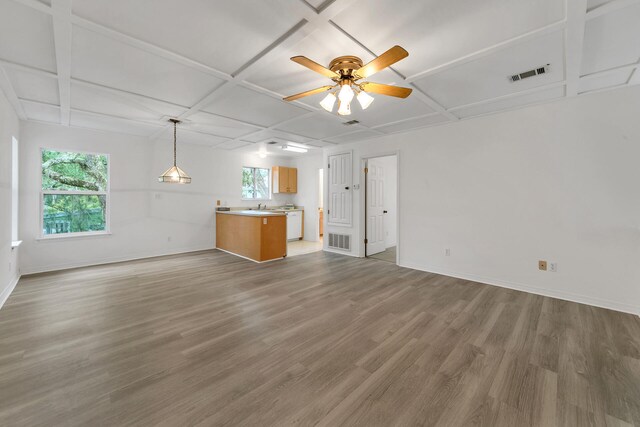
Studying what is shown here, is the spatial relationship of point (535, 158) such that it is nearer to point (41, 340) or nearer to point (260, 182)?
point (41, 340)

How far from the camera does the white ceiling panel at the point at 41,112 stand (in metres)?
3.61

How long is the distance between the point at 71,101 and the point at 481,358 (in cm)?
561

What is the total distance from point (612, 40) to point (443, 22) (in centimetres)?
153

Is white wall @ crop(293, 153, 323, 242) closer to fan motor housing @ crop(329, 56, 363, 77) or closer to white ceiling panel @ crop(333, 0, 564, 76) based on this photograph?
fan motor housing @ crop(329, 56, 363, 77)

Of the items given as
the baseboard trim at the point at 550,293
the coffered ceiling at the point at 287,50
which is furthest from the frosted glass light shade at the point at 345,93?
the baseboard trim at the point at 550,293

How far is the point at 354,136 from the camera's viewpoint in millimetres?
5246

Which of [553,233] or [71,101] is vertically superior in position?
[71,101]

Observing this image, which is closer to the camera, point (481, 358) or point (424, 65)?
point (481, 358)

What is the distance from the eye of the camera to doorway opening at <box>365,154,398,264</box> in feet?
19.1

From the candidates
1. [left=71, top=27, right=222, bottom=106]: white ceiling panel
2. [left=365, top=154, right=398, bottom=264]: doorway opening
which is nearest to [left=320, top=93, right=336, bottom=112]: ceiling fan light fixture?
[left=71, top=27, right=222, bottom=106]: white ceiling panel

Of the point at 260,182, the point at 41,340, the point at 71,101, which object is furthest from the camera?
the point at 260,182

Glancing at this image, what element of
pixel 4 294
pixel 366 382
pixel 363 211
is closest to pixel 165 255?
pixel 4 294

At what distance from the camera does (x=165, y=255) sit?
589 cm

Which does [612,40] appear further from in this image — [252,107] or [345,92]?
[252,107]
